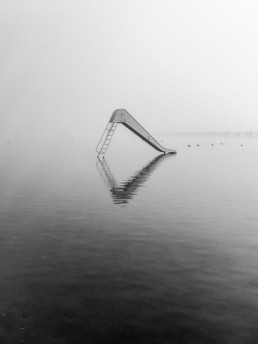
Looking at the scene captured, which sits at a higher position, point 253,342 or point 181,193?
point 181,193

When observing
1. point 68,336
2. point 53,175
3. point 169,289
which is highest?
point 53,175

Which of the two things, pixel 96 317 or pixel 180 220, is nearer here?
pixel 96 317

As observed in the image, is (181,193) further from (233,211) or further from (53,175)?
(53,175)

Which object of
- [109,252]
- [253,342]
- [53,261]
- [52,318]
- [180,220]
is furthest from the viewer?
[180,220]

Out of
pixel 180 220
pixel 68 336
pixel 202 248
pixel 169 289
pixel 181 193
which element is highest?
pixel 181 193

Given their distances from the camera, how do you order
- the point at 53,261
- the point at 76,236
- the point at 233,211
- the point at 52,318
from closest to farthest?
the point at 52,318 < the point at 53,261 < the point at 76,236 < the point at 233,211

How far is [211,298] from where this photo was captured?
1060cm

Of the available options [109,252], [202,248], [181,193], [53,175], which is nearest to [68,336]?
[109,252]

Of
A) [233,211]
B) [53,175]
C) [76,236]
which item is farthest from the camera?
[53,175]

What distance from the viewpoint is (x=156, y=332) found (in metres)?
8.66

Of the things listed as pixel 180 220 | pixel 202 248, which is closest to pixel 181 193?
pixel 180 220

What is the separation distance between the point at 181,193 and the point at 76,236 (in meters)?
16.3

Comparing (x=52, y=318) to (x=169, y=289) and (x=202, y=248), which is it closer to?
(x=169, y=289)

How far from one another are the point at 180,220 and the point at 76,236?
712cm
